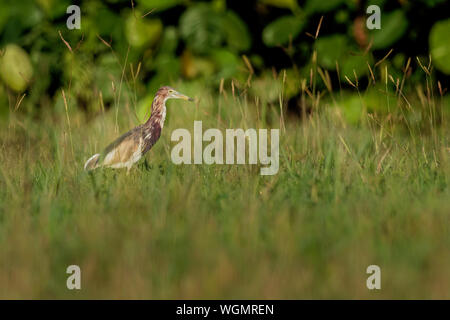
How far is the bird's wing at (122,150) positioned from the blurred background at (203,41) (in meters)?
0.86

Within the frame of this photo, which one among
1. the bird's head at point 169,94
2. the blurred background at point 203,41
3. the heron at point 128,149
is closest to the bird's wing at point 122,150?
the heron at point 128,149

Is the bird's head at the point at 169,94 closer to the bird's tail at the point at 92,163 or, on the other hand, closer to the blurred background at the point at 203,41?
the blurred background at the point at 203,41

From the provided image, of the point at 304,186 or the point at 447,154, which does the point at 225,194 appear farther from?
the point at 447,154

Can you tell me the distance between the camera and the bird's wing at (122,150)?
391cm

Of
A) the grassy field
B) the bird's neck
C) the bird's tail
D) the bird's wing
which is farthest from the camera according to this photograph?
the bird's neck

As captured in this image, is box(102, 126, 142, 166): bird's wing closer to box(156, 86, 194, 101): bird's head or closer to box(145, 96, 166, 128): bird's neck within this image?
box(145, 96, 166, 128): bird's neck

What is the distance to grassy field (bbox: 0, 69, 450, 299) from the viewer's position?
2.54 meters

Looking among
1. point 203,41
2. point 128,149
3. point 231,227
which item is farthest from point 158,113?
point 231,227

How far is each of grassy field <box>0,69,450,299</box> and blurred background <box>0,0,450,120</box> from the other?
90 centimetres

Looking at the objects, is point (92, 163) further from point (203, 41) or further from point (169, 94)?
point (203, 41)

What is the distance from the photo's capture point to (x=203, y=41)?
16.3ft

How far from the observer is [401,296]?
2504 millimetres

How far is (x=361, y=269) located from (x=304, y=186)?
103cm

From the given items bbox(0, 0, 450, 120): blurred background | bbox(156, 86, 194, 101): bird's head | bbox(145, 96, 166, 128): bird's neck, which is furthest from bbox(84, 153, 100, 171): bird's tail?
bbox(0, 0, 450, 120): blurred background
